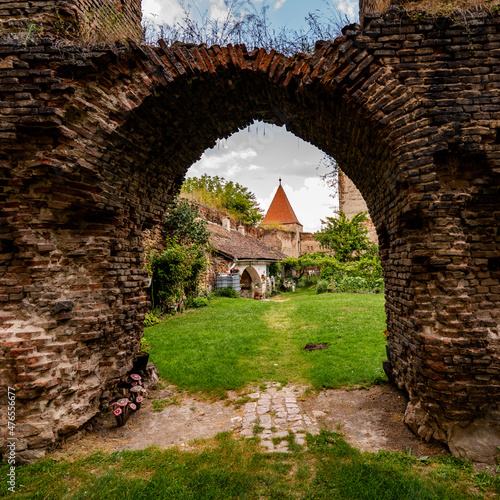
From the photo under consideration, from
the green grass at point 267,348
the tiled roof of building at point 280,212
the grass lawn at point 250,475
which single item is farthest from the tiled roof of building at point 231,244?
the tiled roof of building at point 280,212

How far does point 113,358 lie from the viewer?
4.50 m

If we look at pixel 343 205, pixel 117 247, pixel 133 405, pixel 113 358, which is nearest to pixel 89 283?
pixel 117 247

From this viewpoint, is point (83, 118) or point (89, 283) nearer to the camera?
point (83, 118)

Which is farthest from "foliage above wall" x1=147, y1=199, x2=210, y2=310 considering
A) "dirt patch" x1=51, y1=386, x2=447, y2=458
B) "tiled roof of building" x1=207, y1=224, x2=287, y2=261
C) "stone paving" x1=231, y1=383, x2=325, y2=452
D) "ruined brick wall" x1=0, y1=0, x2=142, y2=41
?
"ruined brick wall" x1=0, y1=0, x2=142, y2=41

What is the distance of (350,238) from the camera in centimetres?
2303

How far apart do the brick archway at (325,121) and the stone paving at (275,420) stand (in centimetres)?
142

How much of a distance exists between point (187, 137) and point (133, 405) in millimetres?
4273

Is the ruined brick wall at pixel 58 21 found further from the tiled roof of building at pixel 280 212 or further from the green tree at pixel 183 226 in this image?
the tiled roof of building at pixel 280 212

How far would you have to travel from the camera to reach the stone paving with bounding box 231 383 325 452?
393cm

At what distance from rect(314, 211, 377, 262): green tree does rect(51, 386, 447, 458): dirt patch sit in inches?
738

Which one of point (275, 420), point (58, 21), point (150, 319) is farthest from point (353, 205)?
point (58, 21)

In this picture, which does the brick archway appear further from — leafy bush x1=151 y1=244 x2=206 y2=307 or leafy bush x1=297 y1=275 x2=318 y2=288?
leafy bush x1=297 y1=275 x2=318 y2=288

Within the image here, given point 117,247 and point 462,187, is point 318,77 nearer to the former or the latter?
point 462,187

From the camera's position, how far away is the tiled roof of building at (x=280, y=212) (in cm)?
4422
